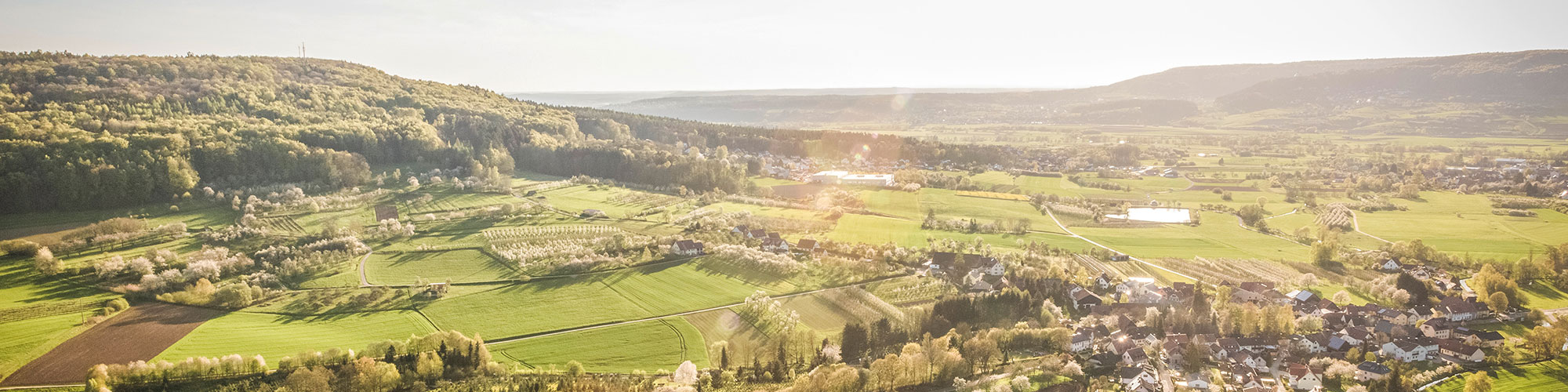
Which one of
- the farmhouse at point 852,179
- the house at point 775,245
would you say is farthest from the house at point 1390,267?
the farmhouse at point 852,179

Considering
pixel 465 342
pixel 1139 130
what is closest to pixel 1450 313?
pixel 465 342

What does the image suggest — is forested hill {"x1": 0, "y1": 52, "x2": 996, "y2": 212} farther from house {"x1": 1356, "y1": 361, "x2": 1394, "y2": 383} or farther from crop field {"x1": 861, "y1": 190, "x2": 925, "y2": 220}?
house {"x1": 1356, "y1": 361, "x2": 1394, "y2": 383}

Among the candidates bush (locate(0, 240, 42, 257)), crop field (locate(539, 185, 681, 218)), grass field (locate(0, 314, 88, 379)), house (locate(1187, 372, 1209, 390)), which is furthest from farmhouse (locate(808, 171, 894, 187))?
bush (locate(0, 240, 42, 257))

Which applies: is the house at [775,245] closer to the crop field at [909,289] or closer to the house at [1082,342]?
the crop field at [909,289]

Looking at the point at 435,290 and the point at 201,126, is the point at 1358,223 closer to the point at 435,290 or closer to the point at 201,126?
the point at 435,290

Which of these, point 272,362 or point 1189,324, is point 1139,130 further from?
point 272,362
